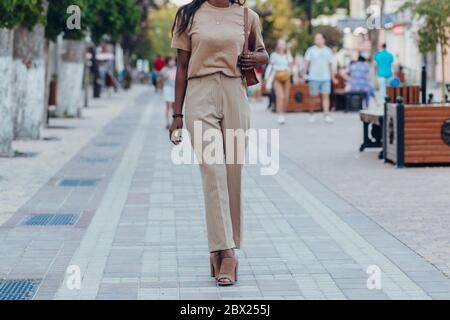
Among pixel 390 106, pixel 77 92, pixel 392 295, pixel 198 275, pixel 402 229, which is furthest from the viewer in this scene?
pixel 77 92

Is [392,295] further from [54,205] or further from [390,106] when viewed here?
[390,106]

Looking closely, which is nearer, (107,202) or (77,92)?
(107,202)

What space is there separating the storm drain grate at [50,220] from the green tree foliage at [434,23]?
22.5 ft

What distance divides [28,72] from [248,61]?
1196 centimetres

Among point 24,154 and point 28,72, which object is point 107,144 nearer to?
point 28,72

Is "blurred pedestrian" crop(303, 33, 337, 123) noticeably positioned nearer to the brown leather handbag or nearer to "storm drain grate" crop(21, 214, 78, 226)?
"storm drain grate" crop(21, 214, 78, 226)

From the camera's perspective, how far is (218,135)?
7.29m

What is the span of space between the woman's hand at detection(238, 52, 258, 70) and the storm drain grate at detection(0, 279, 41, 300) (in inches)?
71.1

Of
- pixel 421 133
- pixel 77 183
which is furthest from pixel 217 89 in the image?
pixel 421 133

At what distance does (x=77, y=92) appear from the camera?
28406 mm

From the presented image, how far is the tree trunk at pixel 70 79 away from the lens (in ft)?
88.3

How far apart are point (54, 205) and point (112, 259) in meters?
3.35

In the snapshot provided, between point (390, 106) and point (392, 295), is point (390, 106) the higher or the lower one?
the higher one

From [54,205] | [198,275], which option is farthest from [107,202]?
[198,275]
